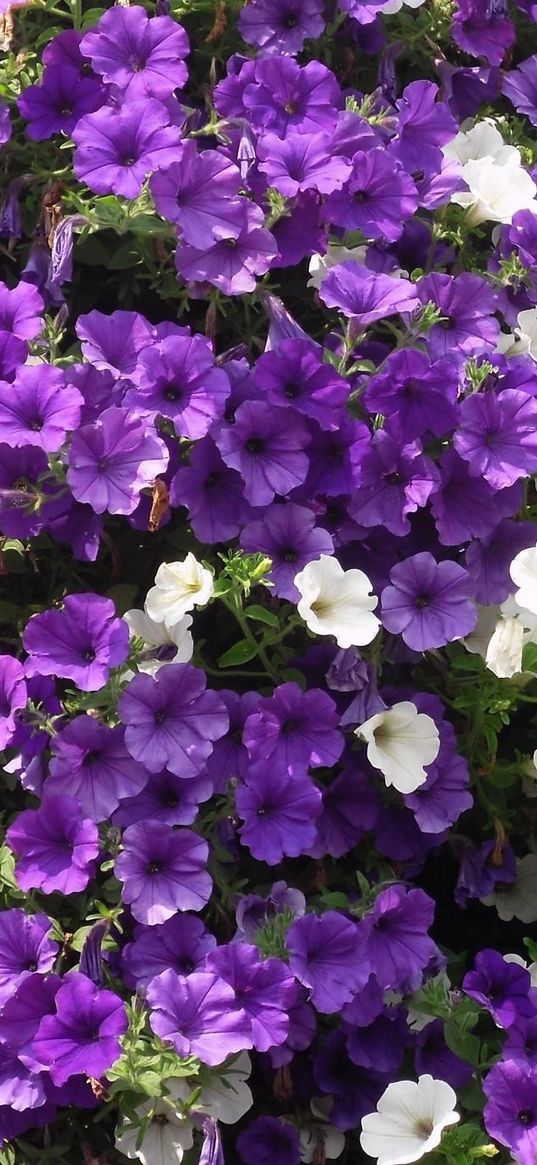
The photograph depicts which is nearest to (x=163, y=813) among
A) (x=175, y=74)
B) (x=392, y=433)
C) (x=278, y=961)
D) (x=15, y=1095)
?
(x=278, y=961)

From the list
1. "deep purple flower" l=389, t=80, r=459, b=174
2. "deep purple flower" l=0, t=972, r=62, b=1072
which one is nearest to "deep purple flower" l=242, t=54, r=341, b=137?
"deep purple flower" l=389, t=80, r=459, b=174

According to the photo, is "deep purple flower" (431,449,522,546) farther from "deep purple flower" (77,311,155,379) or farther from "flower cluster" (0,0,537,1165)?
"deep purple flower" (77,311,155,379)

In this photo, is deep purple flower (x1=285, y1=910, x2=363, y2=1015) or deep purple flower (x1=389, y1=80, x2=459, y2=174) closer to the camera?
deep purple flower (x1=285, y1=910, x2=363, y2=1015)

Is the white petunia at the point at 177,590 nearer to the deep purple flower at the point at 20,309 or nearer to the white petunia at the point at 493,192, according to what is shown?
the deep purple flower at the point at 20,309

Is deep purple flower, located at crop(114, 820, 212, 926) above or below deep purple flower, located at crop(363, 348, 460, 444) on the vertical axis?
below

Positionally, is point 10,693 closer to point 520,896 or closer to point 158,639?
point 158,639

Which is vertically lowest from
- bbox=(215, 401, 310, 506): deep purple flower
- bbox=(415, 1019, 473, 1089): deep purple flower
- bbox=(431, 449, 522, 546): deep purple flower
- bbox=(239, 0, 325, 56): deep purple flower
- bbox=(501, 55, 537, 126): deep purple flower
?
bbox=(415, 1019, 473, 1089): deep purple flower

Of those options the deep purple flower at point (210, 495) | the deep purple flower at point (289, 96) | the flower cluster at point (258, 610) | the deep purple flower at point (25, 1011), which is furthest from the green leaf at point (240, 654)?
the deep purple flower at point (289, 96)
